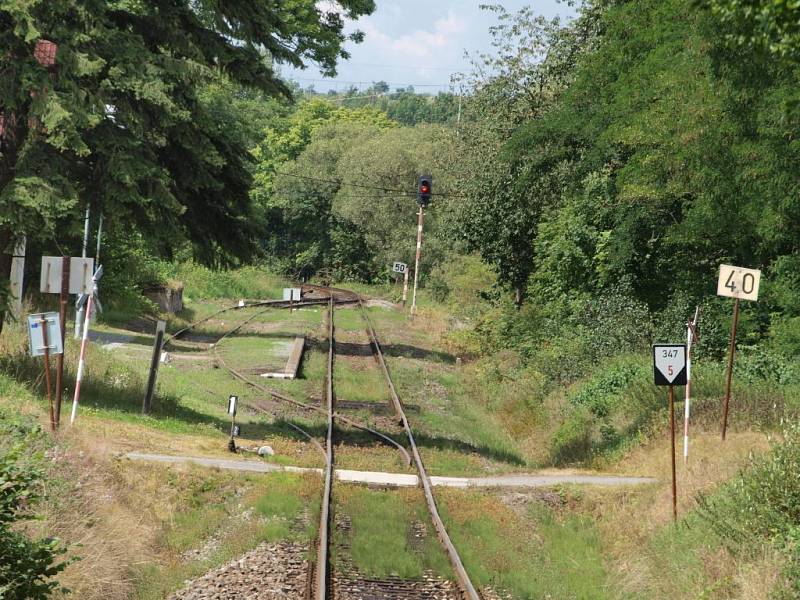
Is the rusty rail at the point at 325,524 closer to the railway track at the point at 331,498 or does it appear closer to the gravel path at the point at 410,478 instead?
the railway track at the point at 331,498

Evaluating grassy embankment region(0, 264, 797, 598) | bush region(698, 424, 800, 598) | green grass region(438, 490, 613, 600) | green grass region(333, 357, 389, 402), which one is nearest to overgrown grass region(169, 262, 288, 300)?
green grass region(333, 357, 389, 402)

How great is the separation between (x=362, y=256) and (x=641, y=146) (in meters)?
59.2

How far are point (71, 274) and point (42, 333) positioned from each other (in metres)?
1.31

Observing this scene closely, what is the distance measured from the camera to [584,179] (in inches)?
1168

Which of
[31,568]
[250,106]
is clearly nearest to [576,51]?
[31,568]

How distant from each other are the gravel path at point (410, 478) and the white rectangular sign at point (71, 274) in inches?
110

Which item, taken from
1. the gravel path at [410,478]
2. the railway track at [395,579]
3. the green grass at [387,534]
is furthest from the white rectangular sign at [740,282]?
the green grass at [387,534]

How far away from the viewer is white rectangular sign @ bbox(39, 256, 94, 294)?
15.7 meters

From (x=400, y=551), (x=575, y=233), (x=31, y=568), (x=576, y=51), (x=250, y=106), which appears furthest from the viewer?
(x=250, y=106)

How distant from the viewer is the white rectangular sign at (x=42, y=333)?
14719 mm

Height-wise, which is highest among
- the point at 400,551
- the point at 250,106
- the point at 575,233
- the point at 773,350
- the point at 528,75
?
the point at 250,106

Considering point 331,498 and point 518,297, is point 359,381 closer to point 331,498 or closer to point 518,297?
point 518,297

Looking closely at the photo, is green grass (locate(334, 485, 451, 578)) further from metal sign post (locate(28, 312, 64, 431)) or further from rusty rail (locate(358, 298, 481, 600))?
metal sign post (locate(28, 312, 64, 431))

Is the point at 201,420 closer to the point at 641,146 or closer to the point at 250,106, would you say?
the point at 641,146
